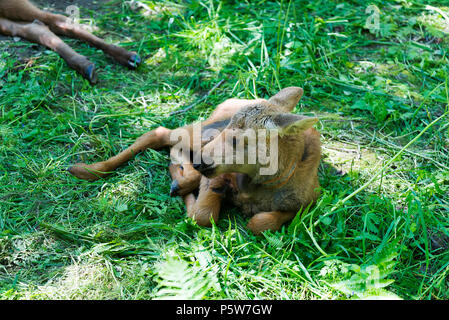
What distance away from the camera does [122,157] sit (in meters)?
5.04

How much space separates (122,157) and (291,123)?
2116mm

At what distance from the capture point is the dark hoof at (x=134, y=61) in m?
6.54

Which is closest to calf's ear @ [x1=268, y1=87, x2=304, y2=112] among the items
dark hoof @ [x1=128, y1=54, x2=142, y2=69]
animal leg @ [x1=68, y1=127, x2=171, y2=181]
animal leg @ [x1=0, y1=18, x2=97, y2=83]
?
animal leg @ [x1=68, y1=127, x2=171, y2=181]

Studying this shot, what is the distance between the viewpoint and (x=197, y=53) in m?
6.88

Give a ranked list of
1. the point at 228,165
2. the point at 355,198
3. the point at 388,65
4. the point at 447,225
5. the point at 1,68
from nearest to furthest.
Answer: the point at 228,165, the point at 447,225, the point at 355,198, the point at 1,68, the point at 388,65

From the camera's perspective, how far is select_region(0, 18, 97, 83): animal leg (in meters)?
A: 6.19

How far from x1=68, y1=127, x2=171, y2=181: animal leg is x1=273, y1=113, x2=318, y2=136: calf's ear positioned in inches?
65.3

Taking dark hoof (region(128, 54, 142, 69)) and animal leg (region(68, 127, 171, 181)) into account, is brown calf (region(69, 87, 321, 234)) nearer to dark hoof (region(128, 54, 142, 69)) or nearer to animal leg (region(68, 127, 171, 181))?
animal leg (region(68, 127, 171, 181))

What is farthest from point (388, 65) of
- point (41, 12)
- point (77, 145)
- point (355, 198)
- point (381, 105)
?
point (41, 12)

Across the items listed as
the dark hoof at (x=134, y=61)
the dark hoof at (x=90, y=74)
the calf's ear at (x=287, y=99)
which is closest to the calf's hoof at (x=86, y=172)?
the dark hoof at (x=90, y=74)

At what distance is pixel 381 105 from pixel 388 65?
1.29 metres

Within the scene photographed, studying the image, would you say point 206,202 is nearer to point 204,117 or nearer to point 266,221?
point 266,221

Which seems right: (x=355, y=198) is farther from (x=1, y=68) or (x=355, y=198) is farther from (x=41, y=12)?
(x=41, y=12)

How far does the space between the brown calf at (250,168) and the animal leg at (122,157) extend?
11mm
